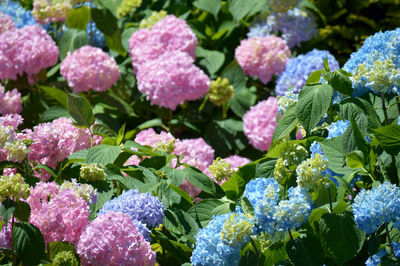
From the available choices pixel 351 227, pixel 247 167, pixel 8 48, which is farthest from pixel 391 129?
pixel 8 48

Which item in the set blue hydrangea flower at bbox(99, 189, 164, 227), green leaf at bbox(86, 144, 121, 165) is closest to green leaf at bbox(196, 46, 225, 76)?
green leaf at bbox(86, 144, 121, 165)

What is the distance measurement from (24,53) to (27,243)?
5.64 feet

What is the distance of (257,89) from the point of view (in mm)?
3781

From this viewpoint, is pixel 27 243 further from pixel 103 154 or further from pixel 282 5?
pixel 282 5

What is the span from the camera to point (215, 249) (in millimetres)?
1611

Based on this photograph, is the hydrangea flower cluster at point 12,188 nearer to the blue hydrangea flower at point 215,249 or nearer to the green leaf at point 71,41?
the blue hydrangea flower at point 215,249

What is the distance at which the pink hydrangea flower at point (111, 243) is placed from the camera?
1.68 m

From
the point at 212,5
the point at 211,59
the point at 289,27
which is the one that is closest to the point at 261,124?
the point at 211,59

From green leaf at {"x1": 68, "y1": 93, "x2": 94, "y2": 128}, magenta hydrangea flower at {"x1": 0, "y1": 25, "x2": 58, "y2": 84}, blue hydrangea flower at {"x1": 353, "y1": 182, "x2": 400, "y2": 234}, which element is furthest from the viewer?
magenta hydrangea flower at {"x1": 0, "y1": 25, "x2": 58, "y2": 84}

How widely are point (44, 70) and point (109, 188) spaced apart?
5.62ft

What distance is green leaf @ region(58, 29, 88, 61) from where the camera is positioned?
3.60 meters

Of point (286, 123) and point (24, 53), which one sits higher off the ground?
point (286, 123)

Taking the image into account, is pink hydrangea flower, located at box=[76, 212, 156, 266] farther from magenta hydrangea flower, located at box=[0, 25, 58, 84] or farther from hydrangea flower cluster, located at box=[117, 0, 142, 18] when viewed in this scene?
hydrangea flower cluster, located at box=[117, 0, 142, 18]

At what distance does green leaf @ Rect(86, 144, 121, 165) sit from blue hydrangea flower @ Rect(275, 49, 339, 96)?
1357 millimetres
